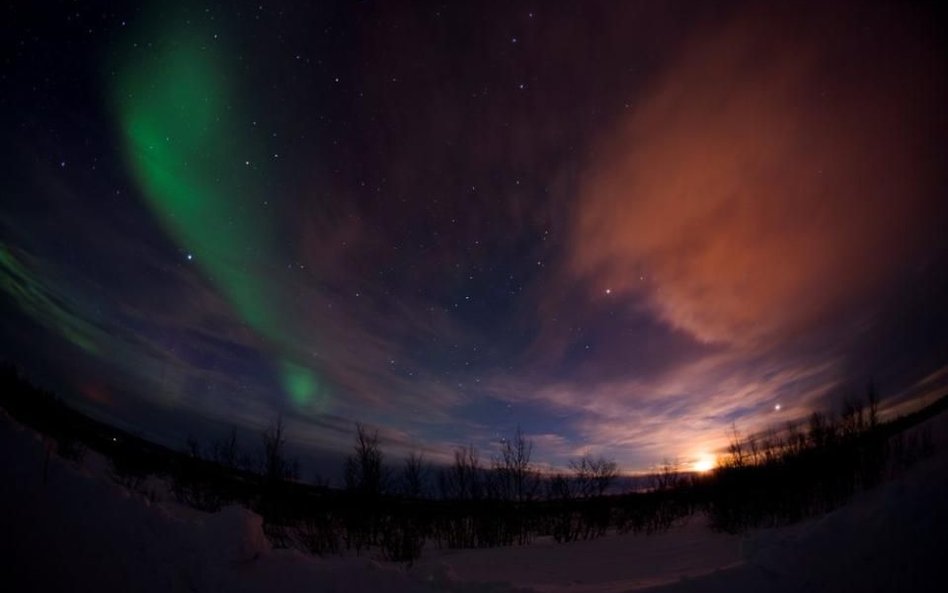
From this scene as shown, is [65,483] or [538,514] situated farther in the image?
[538,514]

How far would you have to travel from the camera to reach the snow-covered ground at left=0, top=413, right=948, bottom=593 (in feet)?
14.1

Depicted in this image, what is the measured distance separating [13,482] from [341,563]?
5.77 m

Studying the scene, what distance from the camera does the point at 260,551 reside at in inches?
228

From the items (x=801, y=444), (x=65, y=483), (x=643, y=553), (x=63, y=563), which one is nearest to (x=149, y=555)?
(x=63, y=563)

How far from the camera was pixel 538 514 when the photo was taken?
120 ft

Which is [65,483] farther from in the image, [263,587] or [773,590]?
[773,590]

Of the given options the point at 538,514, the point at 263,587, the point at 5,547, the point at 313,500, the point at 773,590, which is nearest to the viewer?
the point at 773,590

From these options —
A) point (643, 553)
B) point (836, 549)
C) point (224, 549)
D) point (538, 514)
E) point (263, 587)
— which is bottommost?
point (538, 514)

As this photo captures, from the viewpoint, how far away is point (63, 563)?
510 cm

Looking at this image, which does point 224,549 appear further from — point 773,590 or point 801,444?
point 801,444

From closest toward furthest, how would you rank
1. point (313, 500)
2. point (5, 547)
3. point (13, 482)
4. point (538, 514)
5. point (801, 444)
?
point (5, 547) → point (13, 482) → point (538, 514) → point (313, 500) → point (801, 444)

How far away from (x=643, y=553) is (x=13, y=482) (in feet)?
47.1

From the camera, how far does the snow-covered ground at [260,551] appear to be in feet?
14.1

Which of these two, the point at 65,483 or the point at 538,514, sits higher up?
the point at 65,483
